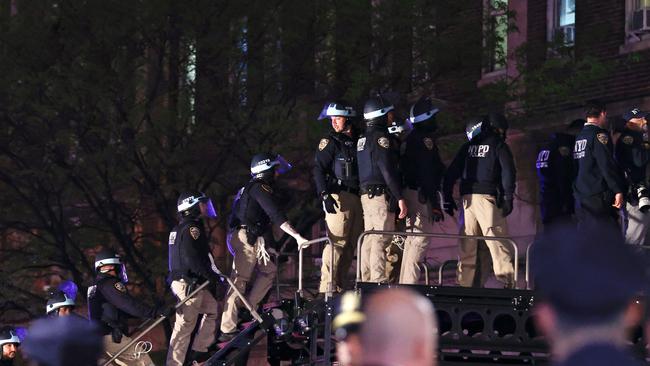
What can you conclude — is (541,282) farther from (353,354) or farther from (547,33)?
(547,33)

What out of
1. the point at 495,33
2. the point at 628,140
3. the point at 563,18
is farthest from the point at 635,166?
the point at 563,18

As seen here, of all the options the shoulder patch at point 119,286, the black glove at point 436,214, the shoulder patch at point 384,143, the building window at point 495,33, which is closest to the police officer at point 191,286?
the shoulder patch at point 119,286

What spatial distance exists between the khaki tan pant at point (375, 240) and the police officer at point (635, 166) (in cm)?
229

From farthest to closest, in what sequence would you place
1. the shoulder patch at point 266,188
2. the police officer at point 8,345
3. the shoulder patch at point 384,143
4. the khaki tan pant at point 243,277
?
1. the police officer at point 8,345
2. the khaki tan pant at point 243,277
3. the shoulder patch at point 266,188
4. the shoulder patch at point 384,143

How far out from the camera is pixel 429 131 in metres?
13.9

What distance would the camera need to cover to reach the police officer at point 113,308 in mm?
15586

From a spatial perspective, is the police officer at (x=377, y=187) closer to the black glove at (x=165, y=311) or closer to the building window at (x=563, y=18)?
the black glove at (x=165, y=311)

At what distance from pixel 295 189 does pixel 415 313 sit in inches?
668

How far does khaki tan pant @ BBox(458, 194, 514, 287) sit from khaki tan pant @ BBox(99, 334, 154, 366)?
13.3ft

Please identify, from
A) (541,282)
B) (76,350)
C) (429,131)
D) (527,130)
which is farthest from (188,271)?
(541,282)

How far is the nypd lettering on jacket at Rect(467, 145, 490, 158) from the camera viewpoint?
45.0 ft

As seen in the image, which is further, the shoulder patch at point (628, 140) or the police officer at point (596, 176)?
the shoulder patch at point (628, 140)

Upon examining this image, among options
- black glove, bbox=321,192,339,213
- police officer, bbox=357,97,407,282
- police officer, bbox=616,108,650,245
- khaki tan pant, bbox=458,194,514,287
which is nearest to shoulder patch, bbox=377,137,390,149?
police officer, bbox=357,97,407,282

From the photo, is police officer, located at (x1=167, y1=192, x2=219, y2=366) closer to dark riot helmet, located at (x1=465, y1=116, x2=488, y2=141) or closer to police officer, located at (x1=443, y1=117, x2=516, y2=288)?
police officer, located at (x1=443, y1=117, x2=516, y2=288)
